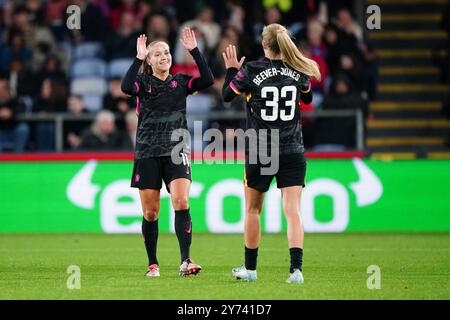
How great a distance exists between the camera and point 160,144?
436 inches

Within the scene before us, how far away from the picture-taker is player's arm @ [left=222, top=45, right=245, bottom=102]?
10188mm

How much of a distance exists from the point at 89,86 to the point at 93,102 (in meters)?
0.47

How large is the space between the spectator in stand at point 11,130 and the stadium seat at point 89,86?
1.42 metres

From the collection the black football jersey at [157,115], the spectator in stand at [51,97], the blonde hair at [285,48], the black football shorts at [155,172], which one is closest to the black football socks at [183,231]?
the black football shorts at [155,172]

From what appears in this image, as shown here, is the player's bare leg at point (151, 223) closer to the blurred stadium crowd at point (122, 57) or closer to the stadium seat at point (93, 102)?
the blurred stadium crowd at point (122, 57)

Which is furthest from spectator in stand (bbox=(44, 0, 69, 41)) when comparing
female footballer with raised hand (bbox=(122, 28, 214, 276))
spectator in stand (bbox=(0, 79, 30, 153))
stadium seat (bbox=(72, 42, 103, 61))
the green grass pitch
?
female footballer with raised hand (bbox=(122, 28, 214, 276))

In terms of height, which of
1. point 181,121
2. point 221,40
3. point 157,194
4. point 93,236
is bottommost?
point 93,236

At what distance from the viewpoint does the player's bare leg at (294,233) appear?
10023 millimetres

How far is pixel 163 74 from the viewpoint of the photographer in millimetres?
11156

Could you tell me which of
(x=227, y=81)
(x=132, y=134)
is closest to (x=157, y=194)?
(x=227, y=81)

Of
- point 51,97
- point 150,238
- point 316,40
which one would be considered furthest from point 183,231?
point 316,40

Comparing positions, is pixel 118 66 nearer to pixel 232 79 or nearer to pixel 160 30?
pixel 160 30
